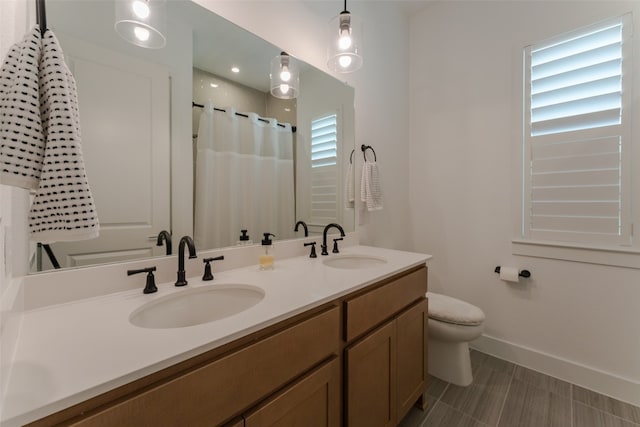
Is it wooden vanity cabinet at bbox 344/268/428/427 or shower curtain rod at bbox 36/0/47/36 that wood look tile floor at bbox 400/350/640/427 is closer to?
wooden vanity cabinet at bbox 344/268/428/427

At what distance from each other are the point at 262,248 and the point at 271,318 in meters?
0.68

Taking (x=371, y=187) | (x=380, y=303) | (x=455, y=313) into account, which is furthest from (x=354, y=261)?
(x=455, y=313)

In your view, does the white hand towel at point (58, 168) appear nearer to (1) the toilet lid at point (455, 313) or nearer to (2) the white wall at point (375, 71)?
(2) the white wall at point (375, 71)

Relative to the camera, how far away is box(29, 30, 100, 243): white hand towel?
1.53 feet

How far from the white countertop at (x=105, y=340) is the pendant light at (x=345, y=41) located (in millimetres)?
1217

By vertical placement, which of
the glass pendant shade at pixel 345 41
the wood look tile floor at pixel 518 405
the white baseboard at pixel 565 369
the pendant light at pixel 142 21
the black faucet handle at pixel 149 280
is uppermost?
the glass pendant shade at pixel 345 41

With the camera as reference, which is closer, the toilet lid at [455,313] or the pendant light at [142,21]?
the pendant light at [142,21]

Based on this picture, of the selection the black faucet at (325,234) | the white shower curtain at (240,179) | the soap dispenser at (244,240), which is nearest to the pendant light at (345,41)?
the white shower curtain at (240,179)

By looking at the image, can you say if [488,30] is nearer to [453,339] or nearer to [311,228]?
[311,228]

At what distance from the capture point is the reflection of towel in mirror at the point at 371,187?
1.93m

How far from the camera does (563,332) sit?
1751 millimetres

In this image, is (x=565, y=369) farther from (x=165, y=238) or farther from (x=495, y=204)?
(x=165, y=238)

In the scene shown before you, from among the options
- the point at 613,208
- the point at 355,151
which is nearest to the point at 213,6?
the point at 355,151

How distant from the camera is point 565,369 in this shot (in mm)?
1729
